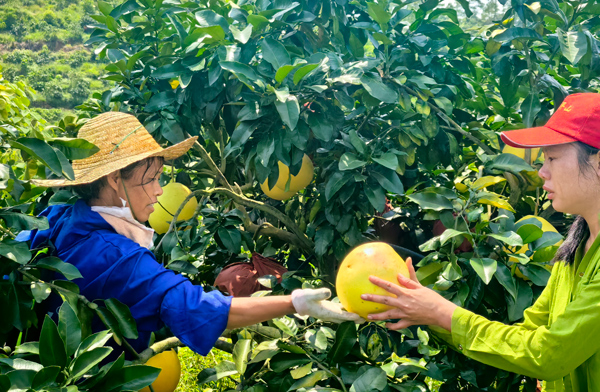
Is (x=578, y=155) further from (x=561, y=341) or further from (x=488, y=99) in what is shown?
(x=488, y=99)

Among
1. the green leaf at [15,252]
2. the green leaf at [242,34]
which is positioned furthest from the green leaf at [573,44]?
the green leaf at [15,252]

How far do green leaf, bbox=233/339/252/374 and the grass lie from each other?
1539 mm

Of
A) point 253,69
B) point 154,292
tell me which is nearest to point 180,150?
point 253,69

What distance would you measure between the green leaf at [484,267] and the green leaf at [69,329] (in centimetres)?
98

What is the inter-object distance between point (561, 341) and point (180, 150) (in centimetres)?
129

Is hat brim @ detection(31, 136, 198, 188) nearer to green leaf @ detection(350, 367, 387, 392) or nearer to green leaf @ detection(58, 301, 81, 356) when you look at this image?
green leaf @ detection(58, 301, 81, 356)

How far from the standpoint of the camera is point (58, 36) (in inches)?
794

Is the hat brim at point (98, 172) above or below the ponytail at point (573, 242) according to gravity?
above

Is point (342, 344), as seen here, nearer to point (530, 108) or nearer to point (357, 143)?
point (357, 143)

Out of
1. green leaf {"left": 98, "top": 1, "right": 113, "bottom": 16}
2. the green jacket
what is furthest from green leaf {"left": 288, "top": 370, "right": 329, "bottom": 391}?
green leaf {"left": 98, "top": 1, "right": 113, "bottom": 16}

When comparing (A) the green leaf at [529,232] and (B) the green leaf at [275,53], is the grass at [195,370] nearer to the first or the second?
(B) the green leaf at [275,53]

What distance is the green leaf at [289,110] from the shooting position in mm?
1599

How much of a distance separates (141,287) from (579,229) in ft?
3.88

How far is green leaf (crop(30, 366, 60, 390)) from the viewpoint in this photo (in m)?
1.03
